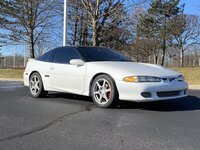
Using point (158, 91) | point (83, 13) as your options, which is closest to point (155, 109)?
point (158, 91)

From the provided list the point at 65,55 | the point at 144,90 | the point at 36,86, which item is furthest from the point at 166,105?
the point at 36,86

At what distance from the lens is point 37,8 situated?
29031 millimetres

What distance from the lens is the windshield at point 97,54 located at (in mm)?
8688

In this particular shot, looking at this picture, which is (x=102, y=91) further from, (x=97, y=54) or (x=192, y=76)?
(x=192, y=76)

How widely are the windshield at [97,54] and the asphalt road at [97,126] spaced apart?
3.38 feet

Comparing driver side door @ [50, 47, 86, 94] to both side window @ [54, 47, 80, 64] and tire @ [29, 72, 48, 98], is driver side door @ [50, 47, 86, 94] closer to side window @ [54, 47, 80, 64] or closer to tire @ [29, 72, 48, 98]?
side window @ [54, 47, 80, 64]

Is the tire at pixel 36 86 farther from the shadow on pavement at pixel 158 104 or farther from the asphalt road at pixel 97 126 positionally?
the asphalt road at pixel 97 126

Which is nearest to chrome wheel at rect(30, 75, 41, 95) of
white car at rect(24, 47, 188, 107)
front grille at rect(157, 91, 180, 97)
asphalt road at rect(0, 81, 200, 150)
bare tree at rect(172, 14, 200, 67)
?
white car at rect(24, 47, 188, 107)

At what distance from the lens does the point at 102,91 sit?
7965 millimetres

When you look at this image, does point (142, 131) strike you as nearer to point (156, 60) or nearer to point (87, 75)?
point (87, 75)

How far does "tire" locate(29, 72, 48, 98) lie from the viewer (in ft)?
31.8

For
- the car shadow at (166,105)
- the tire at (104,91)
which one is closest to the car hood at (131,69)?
the tire at (104,91)

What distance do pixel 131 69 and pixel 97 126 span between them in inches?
81.4

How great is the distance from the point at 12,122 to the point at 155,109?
9.69 feet
